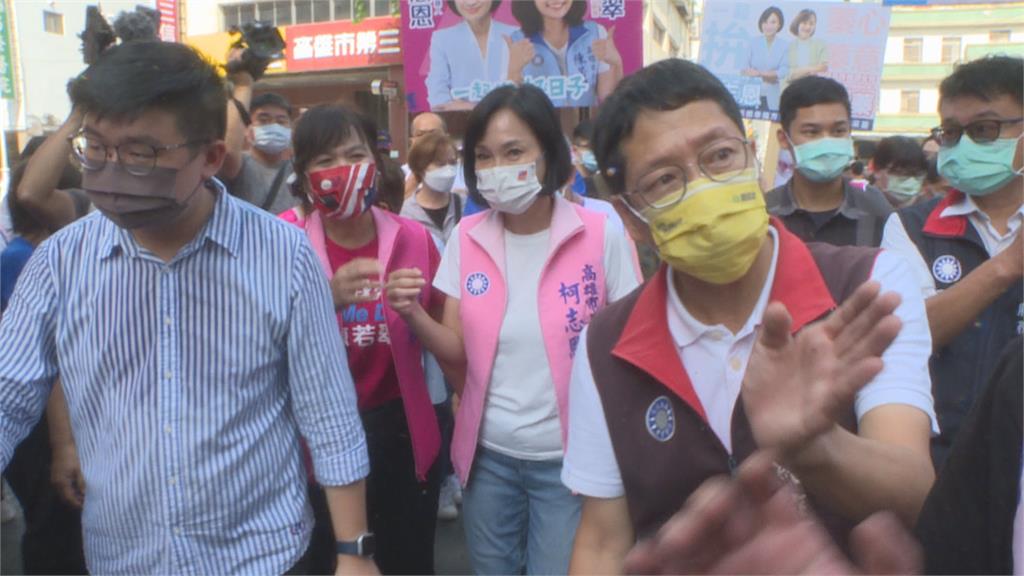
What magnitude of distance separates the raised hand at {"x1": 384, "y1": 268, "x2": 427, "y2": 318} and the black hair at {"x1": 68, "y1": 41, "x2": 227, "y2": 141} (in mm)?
784

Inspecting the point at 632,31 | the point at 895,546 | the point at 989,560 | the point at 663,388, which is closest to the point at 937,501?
the point at 989,560

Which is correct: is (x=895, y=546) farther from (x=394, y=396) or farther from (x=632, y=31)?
(x=632, y=31)

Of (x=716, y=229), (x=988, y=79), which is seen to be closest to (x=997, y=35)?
(x=988, y=79)

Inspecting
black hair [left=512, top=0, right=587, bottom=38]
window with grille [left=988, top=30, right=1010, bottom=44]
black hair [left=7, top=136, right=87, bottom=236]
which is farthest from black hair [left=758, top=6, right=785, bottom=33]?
window with grille [left=988, top=30, right=1010, bottom=44]

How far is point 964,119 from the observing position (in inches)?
108

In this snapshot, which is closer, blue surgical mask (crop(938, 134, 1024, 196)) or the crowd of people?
the crowd of people

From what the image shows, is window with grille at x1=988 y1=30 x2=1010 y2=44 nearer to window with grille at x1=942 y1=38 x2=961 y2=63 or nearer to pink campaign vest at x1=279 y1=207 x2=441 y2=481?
window with grille at x1=942 y1=38 x2=961 y2=63

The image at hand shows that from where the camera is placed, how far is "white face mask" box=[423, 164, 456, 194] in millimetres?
5016

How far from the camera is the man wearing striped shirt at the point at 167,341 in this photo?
1.84m

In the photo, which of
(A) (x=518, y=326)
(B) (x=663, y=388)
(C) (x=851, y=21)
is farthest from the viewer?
(C) (x=851, y=21)

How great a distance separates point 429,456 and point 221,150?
132 centimetres

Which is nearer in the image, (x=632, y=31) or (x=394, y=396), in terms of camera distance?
(x=394, y=396)

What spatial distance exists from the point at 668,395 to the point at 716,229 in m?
0.33

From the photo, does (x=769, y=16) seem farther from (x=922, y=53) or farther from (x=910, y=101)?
(x=910, y=101)
